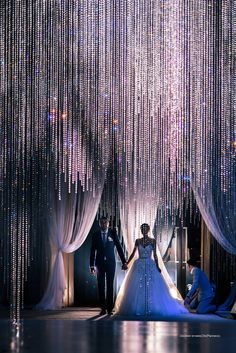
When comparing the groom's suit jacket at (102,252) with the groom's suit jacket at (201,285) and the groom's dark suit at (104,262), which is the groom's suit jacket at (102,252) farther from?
the groom's suit jacket at (201,285)

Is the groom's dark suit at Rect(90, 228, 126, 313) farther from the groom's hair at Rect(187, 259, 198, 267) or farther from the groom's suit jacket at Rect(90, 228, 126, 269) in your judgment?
the groom's hair at Rect(187, 259, 198, 267)

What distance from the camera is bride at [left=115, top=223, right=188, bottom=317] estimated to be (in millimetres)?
9250

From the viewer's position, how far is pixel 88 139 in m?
9.60

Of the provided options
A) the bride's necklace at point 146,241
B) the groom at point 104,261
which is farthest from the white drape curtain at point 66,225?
the bride's necklace at point 146,241

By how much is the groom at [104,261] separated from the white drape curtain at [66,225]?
333 mm

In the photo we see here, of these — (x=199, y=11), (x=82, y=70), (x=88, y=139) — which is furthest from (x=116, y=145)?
(x=199, y=11)

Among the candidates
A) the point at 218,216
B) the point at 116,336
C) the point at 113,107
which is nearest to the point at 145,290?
the point at 218,216

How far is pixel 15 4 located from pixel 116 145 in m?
1.98

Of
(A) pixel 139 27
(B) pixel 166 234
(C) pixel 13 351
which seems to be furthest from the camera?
(B) pixel 166 234

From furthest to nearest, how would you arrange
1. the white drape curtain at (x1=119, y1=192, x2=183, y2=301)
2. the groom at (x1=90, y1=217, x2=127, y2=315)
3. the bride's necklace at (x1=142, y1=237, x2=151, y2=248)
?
the white drape curtain at (x1=119, y1=192, x2=183, y2=301) → the bride's necklace at (x1=142, y1=237, x2=151, y2=248) → the groom at (x1=90, y1=217, x2=127, y2=315)

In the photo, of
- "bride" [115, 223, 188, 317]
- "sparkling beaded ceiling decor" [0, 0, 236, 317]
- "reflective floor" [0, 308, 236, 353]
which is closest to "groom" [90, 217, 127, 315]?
"bride" [115, 223, 188, 317]

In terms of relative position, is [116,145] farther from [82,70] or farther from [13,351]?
[13,351]

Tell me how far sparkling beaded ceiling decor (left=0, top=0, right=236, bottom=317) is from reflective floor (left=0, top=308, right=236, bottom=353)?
5.80ft

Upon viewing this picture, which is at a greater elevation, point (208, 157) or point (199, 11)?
point (199, 11)
